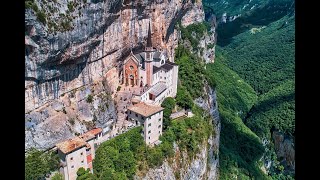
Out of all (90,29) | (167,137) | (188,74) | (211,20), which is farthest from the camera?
(211,20)

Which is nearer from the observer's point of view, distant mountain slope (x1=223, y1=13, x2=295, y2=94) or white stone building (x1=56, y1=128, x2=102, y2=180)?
white stone building (x1=56, y1=128, x2=102, y2=180)

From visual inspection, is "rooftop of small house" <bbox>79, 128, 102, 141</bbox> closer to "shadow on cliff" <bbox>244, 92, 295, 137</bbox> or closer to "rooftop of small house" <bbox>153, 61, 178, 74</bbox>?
"rooftop of small house" <bbox>153, 61, 178, 74</bbox>

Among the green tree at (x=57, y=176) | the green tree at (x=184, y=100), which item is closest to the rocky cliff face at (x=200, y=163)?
the green tree at (x=184, y=100)

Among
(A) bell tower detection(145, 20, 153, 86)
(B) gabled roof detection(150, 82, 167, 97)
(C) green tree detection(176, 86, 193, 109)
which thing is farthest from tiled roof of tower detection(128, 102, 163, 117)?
(C) green tree detection(176, 86, 193, 109)

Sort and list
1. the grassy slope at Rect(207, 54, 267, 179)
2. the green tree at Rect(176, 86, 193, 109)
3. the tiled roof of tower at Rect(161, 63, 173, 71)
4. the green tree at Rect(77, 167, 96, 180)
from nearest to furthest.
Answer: the green tree at Rect(77, 167, 96, 180), the tiled roof of tower at Rect(161, 63, 173, 71), the green tree at Rect(176, 86, 193, 109), the grassy slope at Rect(207, 54, 267, 179)

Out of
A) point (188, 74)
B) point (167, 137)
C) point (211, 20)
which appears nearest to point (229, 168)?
point (188, 74)
